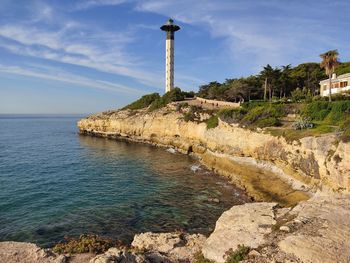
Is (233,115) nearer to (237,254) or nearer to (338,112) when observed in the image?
(338,112)

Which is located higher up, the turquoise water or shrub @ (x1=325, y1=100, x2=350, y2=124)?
shrub @ (x1=325, y1=100, x2=350, y2=124)

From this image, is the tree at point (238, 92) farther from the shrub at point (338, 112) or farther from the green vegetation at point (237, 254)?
the green vegetation at point (237, 254)

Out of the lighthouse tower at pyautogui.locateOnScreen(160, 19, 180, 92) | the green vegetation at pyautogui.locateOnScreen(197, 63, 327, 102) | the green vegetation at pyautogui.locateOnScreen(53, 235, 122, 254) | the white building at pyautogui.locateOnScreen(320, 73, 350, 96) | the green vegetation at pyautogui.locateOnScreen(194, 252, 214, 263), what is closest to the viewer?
the green vegetation at pyautogui.locateOnScreen(194, 252, 214, 263)

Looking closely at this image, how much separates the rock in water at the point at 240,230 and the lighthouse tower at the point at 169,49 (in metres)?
73.0

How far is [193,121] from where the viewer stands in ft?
181

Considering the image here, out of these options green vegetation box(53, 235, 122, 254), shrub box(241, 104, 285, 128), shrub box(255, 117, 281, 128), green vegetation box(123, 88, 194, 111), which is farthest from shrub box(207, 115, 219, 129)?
green vegetation box(53, 235, 122, 254)

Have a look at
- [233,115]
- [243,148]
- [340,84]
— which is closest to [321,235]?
[243,148]

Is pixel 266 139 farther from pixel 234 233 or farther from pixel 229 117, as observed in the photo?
pixel 234 233

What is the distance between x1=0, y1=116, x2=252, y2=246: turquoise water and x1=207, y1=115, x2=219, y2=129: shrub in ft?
23.7

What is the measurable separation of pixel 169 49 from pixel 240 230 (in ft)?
252

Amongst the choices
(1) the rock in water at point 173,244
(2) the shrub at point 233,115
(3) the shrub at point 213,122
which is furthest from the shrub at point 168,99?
(1) the rock in water at point 173,244

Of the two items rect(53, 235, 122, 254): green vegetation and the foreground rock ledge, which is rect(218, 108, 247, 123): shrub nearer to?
the foreground rock ledge

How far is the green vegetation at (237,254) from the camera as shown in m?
11.8

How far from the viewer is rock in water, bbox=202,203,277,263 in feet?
41.8
